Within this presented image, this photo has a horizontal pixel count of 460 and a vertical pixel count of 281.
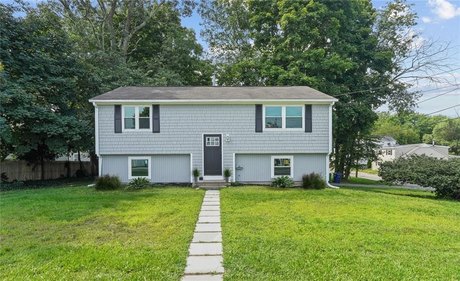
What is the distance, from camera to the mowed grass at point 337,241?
432 centimetres

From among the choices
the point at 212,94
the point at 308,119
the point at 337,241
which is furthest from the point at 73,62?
the point at 337,241

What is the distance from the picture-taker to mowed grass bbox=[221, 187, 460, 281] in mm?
4318

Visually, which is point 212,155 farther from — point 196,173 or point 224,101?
point 224,101

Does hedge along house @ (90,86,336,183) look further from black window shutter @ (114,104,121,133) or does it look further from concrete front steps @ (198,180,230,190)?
concrete front steps @ (198,180,230,190)

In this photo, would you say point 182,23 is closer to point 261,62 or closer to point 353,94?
point 261,62

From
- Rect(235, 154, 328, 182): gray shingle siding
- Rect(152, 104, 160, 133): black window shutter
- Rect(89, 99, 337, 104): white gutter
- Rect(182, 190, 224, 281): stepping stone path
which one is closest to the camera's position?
Rect(182, 190, 224, 281): stepping stone path

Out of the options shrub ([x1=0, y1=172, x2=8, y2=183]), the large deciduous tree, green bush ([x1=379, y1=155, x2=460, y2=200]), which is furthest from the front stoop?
shrub ([x1=0, y1=172, x2=8, y2=183])

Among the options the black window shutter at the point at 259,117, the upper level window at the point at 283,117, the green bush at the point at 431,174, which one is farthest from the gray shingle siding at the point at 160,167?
the green bush at the point at 431,174

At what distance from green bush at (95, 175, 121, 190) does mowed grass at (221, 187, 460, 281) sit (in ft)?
17.3

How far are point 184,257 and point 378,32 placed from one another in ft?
75.6

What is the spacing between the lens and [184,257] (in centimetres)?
483

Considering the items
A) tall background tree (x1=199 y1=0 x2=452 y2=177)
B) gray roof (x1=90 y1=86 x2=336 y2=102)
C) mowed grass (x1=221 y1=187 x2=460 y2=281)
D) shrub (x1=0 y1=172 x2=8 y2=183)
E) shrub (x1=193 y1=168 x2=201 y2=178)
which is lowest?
mowed grass (x1=221 y1=187 x2=460 y2=281)

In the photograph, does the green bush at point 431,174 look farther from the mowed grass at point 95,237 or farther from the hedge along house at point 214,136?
the mowed grass at point 95,237

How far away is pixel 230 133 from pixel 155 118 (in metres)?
3.36
